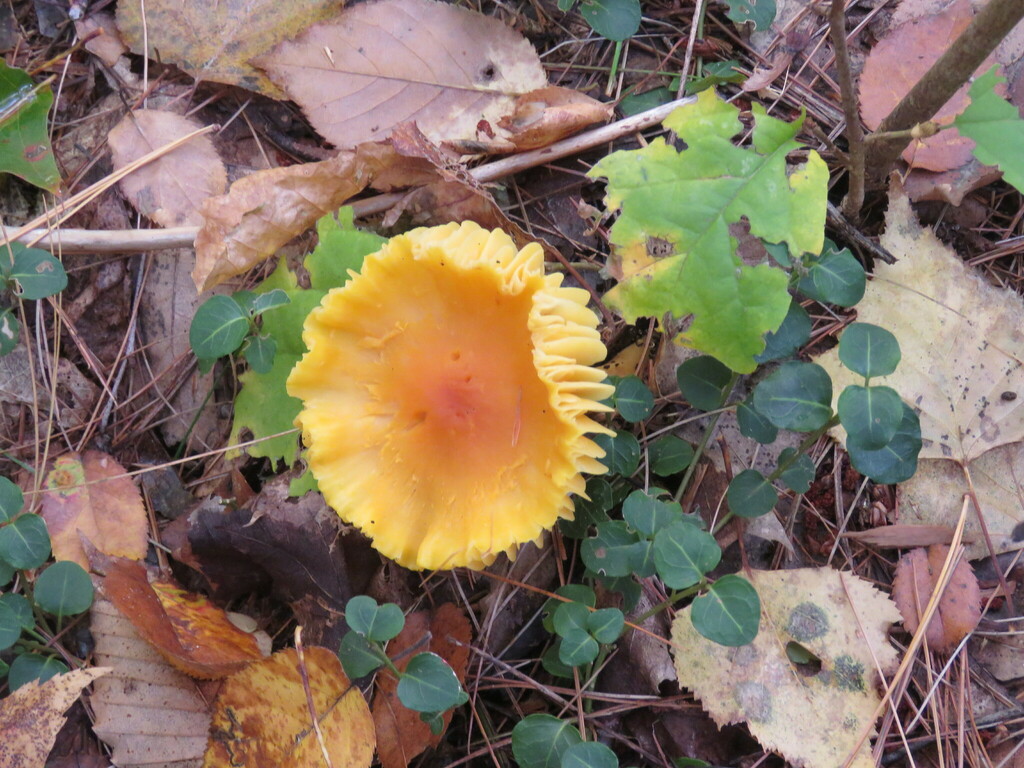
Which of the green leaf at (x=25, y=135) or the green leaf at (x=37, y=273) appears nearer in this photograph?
the green leaf at (x=37, y=273)

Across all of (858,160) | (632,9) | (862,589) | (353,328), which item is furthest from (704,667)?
(632,9)

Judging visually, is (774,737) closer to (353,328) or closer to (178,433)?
(353,328)

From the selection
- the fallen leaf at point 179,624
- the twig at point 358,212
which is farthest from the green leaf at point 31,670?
the twig at point 358,212

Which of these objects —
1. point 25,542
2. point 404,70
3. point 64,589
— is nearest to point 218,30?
point 404,70

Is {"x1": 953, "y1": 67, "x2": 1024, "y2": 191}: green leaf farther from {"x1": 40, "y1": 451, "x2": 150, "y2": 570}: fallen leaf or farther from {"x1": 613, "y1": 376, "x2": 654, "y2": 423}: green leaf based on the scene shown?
{"x1": 40, "y1": 451, "x2": 150, "y2": 570}: fallen leaf

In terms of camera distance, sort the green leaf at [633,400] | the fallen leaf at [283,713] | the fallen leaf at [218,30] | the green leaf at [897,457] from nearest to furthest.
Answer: the green leaf at [897,457], the fallen leaf at [283,713], the green leaf at [633,400], the fallen leaf at [218,30]

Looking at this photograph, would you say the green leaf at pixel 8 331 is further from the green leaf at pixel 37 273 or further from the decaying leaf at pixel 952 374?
the decaying leaf at pixel 952 374

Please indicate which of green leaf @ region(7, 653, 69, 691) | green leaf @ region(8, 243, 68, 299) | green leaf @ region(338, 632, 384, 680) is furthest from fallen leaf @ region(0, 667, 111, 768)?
green leaf @ region(8, 243, 68, 299)
